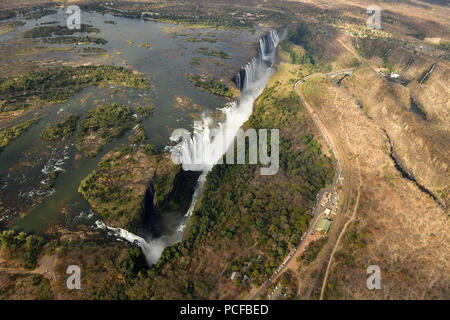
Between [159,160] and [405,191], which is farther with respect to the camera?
[159,160]

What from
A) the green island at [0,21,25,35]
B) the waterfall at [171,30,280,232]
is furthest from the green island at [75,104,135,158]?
the green island at [0,21,25,35]

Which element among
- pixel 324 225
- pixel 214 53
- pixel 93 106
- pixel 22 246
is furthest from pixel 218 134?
pixel 214 53

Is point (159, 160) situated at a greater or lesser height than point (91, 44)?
lesser

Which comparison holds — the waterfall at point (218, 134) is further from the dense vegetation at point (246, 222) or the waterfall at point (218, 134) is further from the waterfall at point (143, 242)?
the dense vegetation at point (246, 222)

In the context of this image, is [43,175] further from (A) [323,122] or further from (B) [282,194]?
(A) [323,122]

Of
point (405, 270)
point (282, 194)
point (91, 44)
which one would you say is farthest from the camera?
point (91, 44)

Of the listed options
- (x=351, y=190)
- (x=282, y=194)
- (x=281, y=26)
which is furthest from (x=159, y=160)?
(x=281, y=26)

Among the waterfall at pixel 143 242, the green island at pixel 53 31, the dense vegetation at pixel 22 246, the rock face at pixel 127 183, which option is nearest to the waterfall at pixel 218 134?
the waterfall at pixel 143 242

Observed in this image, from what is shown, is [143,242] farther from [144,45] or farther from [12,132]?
[144,45]
